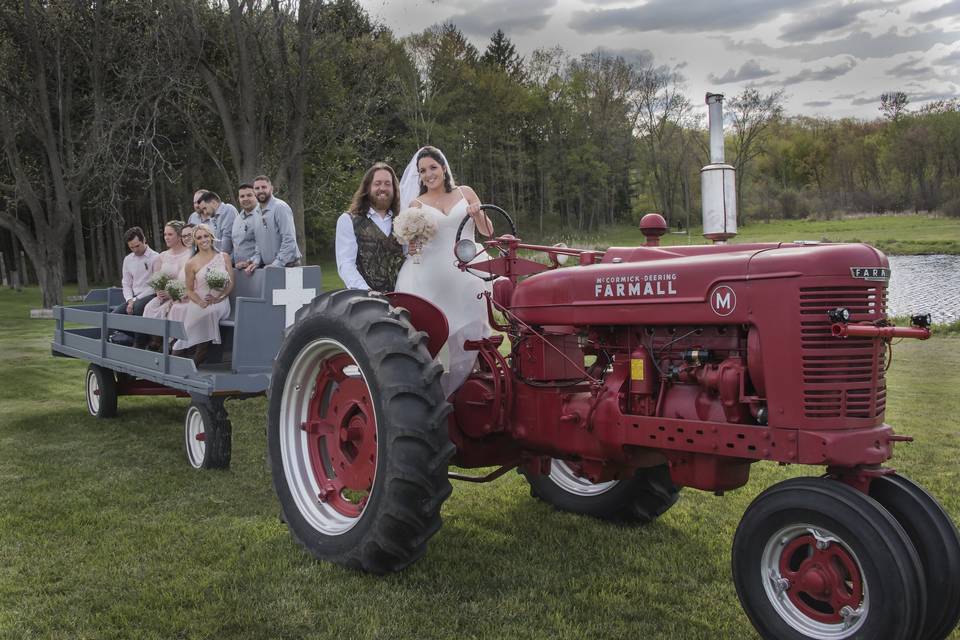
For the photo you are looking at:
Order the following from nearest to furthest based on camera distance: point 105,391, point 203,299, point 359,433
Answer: point 359,433 < point 203,299 < point 105,391

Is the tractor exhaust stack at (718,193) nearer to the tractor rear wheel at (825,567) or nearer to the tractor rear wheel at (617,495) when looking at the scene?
the tractor rear wheel at (617,495)

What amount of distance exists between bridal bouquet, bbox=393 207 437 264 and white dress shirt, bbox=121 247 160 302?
5.42m

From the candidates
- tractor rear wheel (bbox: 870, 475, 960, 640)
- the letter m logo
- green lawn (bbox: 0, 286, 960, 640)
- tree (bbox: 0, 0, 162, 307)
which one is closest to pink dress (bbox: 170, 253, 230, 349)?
green lawn (bbox: 0, 286, 960, 640)

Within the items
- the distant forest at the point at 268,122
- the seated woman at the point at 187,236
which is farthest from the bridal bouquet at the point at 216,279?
the distant forest at the point at 268,122

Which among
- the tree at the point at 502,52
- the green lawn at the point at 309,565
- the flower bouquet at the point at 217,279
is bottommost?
the green lawn at the point at 309,565

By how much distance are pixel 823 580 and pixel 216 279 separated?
17.3 feet

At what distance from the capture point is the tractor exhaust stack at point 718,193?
4.99m

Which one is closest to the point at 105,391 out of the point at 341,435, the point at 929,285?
the point at 341,435

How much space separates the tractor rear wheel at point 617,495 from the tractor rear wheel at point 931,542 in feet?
5.02

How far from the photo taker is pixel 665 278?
121 inches

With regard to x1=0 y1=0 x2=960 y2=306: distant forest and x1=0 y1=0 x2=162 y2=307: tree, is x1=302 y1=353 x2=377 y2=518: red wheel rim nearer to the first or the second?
x1=0 y1=0 x2=960 y2=306: distant forest

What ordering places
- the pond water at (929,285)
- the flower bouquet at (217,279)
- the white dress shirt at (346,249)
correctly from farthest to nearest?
the pond water at (929,285)
the flower bouquet at (217,279)
the white dress shirt at (346,249)

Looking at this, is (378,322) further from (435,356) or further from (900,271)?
(900,271)

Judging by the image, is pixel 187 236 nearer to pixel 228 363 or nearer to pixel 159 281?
pixel 159 281
